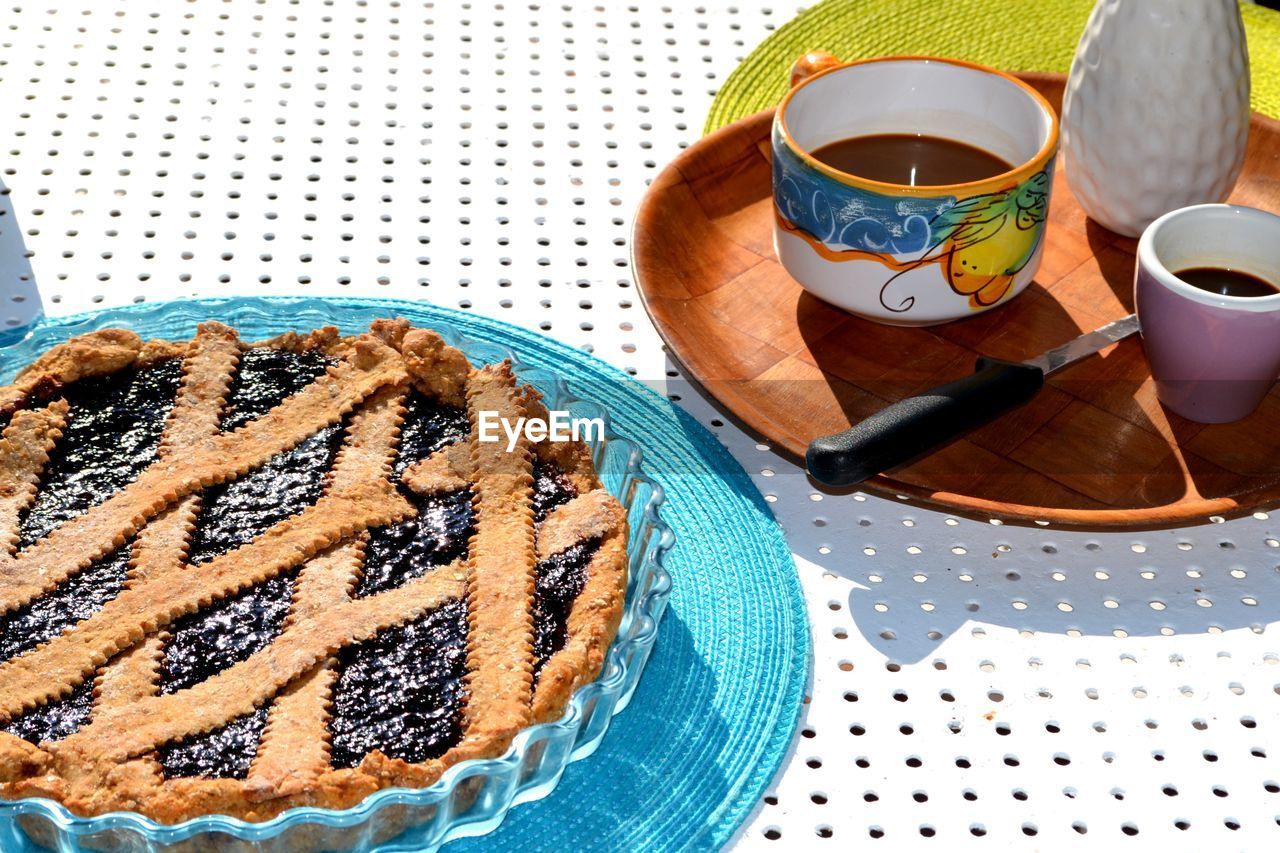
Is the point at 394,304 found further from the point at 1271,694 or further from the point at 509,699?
the point at 1271,694

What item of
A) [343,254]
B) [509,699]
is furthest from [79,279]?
[509,699]

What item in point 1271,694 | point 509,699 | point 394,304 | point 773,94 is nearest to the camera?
point 509,699

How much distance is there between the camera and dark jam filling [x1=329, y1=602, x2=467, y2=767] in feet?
2.41

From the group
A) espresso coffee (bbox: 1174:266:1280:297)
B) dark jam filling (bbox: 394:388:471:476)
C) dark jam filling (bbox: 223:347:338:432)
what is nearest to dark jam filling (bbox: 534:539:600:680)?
dark jam filling (bbox: 394:388:471:476)

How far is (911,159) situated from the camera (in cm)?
108

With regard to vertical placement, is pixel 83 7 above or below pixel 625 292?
above

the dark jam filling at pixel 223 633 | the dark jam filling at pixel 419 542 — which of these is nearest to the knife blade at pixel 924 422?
the dark jam filling at pixel 419 542

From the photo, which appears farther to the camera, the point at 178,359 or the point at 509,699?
the point at 178,359

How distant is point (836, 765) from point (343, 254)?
0.57 metres

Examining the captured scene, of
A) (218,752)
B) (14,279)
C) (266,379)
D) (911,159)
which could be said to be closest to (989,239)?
(911,159)

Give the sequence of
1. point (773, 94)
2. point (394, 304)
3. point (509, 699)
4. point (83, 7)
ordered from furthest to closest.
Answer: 1. point (83, 7)
2. point (773, 94)
3. point (394, 304)
4. point (509, 699)

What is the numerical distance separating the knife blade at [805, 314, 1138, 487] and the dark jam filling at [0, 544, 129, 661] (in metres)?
0.41

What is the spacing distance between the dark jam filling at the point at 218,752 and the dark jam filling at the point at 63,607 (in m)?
0.11

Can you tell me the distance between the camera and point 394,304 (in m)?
1.06
